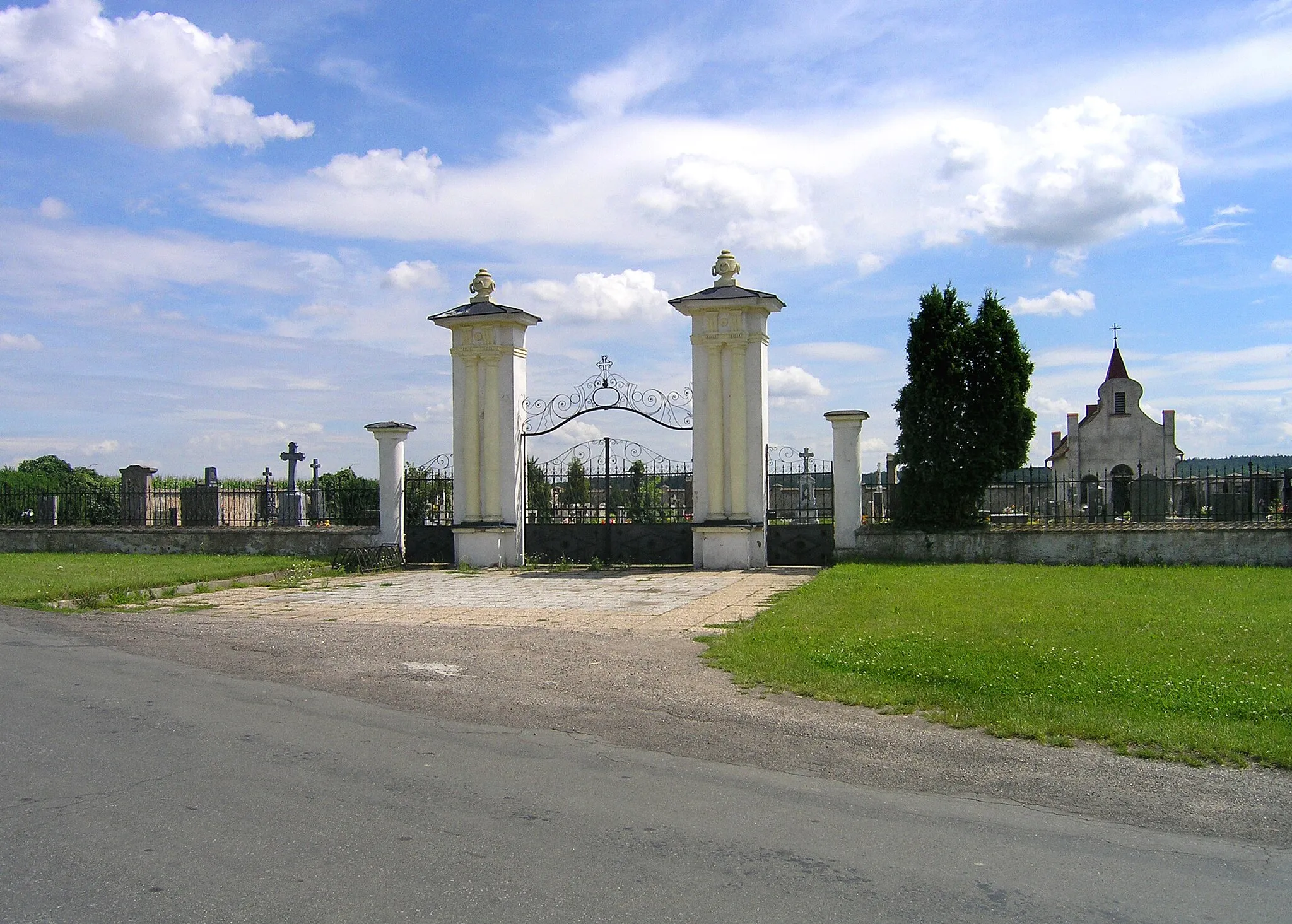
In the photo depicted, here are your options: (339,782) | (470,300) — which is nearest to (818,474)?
(470,300)

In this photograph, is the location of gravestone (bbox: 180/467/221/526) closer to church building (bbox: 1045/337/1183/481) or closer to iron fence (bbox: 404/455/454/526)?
iron fence (bbox: 404/455/454/526)

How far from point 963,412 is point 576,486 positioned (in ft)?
24.3

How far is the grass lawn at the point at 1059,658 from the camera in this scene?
6.39m

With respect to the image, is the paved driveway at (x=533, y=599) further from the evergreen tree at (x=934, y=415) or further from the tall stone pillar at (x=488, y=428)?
the evergreen tree at (x=934, y=415)

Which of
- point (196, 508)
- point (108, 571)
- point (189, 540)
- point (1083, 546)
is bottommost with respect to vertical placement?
point (108, 571)

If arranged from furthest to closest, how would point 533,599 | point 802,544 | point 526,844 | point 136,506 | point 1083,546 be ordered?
point 136,506 < point 802,544 < point 1083,546 < point 533,599 < point 526,844

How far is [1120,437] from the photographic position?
149ft

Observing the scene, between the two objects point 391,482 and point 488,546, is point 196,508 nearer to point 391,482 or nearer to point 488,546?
point 391,482

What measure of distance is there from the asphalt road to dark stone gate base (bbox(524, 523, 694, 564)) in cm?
1282

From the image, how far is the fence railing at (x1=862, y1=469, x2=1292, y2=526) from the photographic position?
18.2 m

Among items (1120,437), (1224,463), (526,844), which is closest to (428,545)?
(526,844)

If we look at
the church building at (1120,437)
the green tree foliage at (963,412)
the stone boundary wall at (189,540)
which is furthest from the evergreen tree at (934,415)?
the church building at (1120,437)

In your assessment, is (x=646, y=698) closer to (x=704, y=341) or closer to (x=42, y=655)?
(x=42, y=655)

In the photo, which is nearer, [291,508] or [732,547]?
[732,547]
